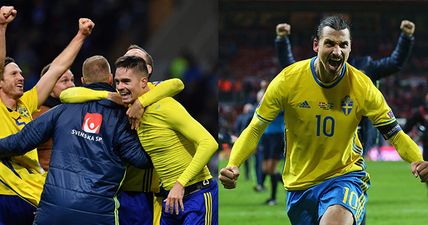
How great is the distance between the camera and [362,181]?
197 inches

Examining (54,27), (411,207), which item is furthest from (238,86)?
(411,207)

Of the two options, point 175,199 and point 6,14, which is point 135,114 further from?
point 6,14

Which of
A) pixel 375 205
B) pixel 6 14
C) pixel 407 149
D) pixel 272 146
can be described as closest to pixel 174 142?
pixel 6 14

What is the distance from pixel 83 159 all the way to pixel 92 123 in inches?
7.9

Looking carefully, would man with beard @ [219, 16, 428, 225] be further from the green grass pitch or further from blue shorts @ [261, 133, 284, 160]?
blue shorts @ [261, 133, 284, 160]

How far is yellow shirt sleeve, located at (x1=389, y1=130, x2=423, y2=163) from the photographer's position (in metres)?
4.71

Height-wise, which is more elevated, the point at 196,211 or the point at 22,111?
the point at 22,111

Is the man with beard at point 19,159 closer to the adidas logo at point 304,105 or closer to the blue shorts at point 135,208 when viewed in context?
the blue shorts at point 135,208

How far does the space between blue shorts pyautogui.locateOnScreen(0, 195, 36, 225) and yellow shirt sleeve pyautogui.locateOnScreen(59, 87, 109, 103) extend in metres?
0.87

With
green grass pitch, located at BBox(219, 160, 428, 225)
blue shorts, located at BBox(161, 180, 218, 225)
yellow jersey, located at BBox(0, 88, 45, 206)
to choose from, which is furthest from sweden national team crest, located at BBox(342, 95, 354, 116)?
green grass pitch, located at BBox(219, 160, 428, 225)

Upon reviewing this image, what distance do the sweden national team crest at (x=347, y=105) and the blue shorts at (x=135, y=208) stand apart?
1.32 metres

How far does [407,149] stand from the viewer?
4723mm

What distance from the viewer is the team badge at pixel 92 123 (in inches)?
180

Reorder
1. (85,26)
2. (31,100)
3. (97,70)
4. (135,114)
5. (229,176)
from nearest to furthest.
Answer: (229,176)
(135,114)
(97,70)
(85,26)
(31,100)
